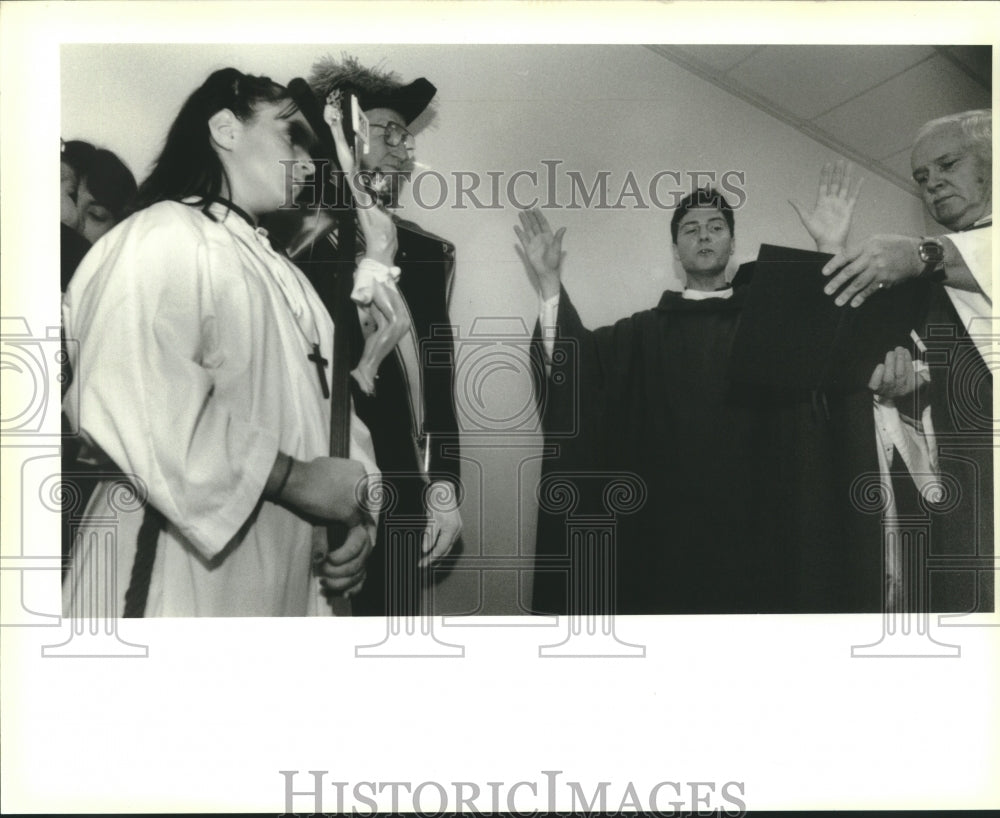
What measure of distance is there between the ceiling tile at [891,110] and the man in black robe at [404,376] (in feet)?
3.87

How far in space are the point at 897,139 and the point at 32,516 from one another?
8.77 feet

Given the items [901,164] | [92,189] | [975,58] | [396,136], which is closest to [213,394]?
[92,189]

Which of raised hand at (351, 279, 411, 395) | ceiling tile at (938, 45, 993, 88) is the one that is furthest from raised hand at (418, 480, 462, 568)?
ceiling tile at (938, 45, 993, 88)

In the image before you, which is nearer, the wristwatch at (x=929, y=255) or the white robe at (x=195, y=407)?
the white robe at (x=195, y=407)

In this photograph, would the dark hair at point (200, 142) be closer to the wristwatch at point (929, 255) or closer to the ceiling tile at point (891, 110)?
the ceiling tile at point (891, 110)

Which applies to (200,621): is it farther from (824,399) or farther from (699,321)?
(824,399)

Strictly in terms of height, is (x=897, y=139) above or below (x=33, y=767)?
above

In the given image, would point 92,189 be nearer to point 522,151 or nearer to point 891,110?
point 522,151

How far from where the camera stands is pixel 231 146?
2055mm

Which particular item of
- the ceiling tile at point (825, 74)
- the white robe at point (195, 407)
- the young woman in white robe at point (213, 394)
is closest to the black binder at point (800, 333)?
the ceiling tile at point (825, 74)

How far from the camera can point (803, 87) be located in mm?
2092

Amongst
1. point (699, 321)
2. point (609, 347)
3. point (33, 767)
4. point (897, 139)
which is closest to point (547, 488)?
point (609, 347)

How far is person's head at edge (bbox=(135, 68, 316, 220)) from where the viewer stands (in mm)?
2043

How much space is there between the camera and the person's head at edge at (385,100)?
2059 millimetres
